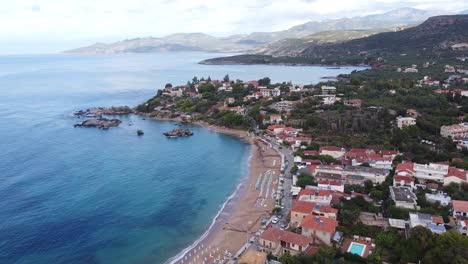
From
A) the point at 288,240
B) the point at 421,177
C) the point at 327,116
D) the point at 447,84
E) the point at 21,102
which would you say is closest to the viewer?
the point at 288,240

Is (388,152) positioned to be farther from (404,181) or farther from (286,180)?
(286,180)

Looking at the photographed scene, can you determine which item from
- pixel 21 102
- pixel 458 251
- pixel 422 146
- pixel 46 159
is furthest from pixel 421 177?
pixel 21 102

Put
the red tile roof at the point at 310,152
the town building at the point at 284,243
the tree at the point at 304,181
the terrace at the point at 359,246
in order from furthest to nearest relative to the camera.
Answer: the red tile roof at the point at 310,152
the tree at the point at 304,181
the town building at the point at 284,243
the terrace at the point at 359,246

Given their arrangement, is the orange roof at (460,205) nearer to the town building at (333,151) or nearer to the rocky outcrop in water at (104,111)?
the town building at (333,151)

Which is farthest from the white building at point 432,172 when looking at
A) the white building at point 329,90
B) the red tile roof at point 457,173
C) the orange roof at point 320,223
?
the white building at point 329,90

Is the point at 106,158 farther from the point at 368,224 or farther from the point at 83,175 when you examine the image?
the point at 368,224

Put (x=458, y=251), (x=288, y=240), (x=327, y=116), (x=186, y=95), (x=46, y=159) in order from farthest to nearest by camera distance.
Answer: (x=186, y=95) → (x=327, y=116) → (x=46, y=159) → (x=288, y=240) → (x=458, y=251)
